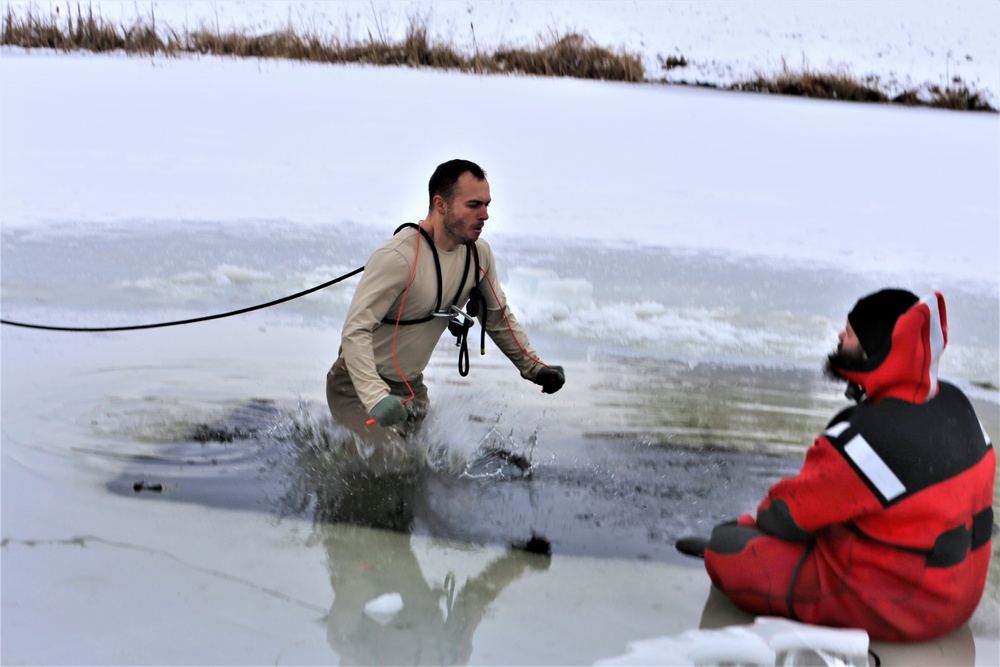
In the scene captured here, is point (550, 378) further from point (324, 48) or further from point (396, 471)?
point (324, 48)

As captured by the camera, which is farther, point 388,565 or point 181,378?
point 181,378

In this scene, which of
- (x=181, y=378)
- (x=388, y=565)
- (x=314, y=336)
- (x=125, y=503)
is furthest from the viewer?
(x=314, y=336)

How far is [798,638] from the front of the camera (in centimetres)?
246

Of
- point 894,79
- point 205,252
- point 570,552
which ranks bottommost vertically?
point 570,552

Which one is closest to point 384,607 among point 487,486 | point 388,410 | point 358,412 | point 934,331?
point 388,410

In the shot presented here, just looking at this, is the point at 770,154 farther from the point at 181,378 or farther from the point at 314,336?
the point at 181,378

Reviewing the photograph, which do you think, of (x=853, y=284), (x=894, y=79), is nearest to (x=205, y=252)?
(x=853, y=284)

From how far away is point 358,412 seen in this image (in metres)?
3.68

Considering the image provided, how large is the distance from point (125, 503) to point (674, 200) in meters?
6.97

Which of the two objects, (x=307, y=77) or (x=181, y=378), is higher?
(x=307, y=77)

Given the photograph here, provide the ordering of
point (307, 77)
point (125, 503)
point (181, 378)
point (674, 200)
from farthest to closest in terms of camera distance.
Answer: point (307, 77)
point (674, 200)
point (181, 378)
point (125, 503)

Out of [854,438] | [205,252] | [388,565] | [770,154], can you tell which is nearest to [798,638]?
[854,438]

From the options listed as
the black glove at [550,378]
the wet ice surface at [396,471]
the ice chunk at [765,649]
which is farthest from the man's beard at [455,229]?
the ice chunk at [765,649]

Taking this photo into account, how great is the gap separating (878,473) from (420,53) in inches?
396
